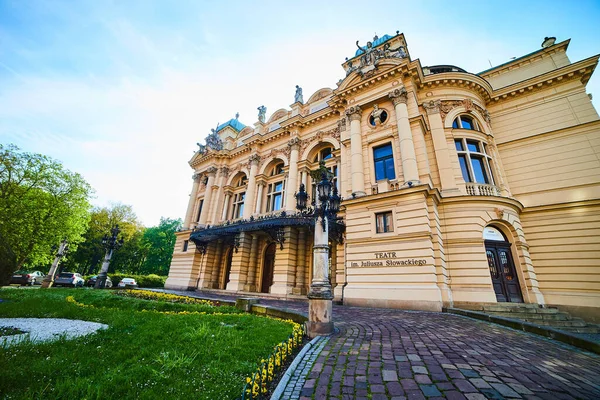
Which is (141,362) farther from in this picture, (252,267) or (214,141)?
(214,141)

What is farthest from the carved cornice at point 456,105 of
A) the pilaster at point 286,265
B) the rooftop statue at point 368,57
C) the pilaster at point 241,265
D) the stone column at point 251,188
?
the pilaster at point 241,265

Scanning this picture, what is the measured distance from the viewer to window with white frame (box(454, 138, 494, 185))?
49.1 feet

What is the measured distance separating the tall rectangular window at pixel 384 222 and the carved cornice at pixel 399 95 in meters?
7.50

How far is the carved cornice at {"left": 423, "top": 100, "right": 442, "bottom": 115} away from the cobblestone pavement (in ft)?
45.9

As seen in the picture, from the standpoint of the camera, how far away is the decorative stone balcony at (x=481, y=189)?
14.1 m

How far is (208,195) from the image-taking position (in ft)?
86.4

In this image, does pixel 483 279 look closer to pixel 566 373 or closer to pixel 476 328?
pixel 476 328

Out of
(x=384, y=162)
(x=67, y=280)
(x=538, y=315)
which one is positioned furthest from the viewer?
(x=67, y=280)

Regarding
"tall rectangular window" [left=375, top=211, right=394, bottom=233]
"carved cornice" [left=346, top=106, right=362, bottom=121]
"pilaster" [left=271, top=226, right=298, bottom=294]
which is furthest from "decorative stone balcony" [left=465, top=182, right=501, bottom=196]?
"pilaster" [left=271, top=226, right=298, bottom=294]

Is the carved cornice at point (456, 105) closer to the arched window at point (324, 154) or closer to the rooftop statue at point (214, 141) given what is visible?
the arched window at point (324, 154)

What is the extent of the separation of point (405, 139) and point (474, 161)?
5213 millimetres

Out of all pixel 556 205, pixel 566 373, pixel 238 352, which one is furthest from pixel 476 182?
pixel 238 352

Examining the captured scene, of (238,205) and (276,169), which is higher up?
(276,169)

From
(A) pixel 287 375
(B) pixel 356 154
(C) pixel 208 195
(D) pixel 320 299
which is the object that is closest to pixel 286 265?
(B) pixel 356 154
